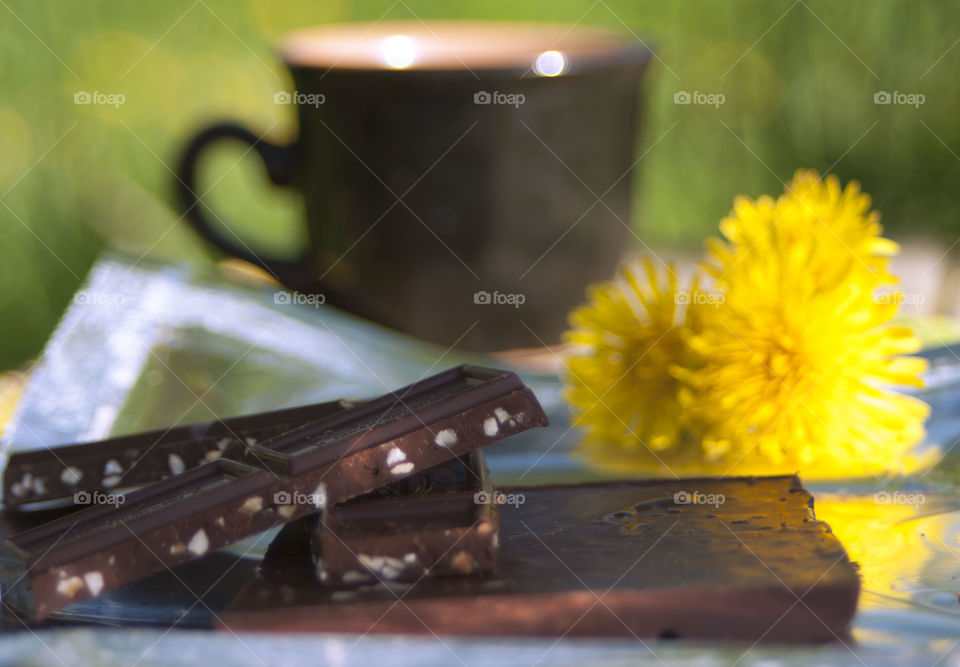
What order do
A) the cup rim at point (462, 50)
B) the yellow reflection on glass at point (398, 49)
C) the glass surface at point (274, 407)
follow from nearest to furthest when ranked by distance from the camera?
the glass surface at point (274, 407) < the cup rim at point (462, 50) < the yellow reflection on glass at point (398, 49)

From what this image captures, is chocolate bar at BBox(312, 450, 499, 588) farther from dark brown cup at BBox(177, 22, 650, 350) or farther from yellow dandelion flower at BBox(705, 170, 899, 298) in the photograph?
dark brown cup at BBox(177, 22, 650, 350)

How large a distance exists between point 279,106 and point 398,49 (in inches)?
14.7

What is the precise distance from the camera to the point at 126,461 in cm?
49

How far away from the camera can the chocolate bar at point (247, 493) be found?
0.38 m

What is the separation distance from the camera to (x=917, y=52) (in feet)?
3.54

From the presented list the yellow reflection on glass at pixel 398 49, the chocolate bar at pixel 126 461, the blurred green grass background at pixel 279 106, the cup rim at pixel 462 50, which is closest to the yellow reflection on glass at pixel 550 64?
the cup rim at pixel 462 50

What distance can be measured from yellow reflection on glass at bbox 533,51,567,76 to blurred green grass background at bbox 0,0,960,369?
0.44m

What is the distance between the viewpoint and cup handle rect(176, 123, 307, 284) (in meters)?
0.75

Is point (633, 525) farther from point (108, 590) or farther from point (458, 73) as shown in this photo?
point (458, 73)

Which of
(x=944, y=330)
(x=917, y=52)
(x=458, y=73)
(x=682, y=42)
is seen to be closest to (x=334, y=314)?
(x=458, y=73)

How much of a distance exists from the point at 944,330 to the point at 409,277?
40 centimetres

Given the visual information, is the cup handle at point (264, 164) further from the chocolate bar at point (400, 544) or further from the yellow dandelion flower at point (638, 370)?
the chocolate bar at point (400, 544)

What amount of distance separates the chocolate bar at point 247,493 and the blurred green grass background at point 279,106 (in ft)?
2.24
